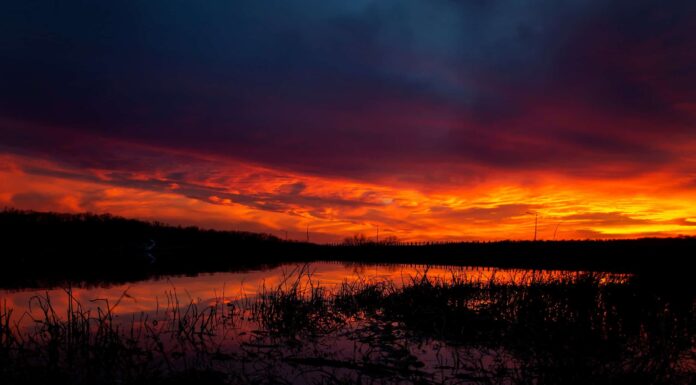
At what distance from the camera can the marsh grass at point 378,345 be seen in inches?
262

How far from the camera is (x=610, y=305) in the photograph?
1328 centimetres

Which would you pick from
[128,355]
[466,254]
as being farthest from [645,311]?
[466,254]

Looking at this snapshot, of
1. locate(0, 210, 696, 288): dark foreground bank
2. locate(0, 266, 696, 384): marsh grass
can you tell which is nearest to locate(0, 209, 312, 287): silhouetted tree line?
locate(0, 210, 696, 288): dark foreground bank

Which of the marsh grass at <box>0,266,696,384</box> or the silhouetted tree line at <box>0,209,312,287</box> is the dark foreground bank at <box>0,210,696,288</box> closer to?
the silhouetted tree line at <box>0,209,312,287</box>

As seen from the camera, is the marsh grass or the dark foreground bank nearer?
the marsh grass

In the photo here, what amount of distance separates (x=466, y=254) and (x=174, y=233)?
78.4 meters

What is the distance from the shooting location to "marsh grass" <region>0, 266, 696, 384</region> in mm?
6652

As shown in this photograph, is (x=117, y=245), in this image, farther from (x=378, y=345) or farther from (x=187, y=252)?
(x=378, y=345)

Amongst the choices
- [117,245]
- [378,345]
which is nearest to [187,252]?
[117,245]

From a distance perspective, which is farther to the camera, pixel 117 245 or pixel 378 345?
pixel 117 245

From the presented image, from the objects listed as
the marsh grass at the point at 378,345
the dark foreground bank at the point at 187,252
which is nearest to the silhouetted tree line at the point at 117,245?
the dark foreground bank at the point at 187,252

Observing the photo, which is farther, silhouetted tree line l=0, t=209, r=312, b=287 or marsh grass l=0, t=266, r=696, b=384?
silhouetted tree line l=0, t=209, r=312, b=287

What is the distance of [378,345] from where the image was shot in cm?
900

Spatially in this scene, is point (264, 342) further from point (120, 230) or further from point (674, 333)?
point (120, 230)
